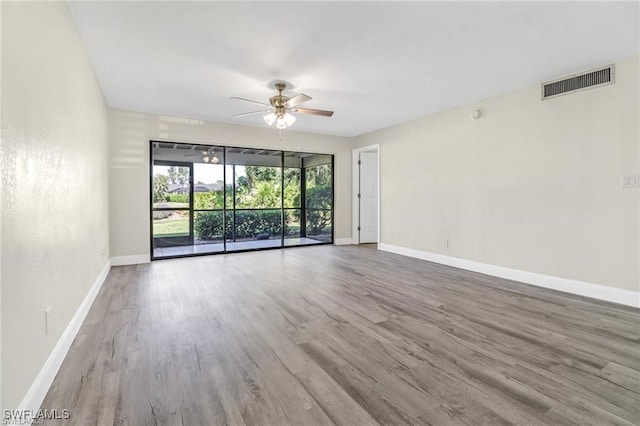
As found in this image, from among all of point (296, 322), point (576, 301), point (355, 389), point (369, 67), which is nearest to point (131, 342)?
point (296, 322)

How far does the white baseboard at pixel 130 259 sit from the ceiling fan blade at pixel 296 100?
12.0ft

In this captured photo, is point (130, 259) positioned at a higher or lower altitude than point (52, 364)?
higher

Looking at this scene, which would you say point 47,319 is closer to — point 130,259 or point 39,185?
A: point 39,185

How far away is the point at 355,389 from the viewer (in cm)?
171

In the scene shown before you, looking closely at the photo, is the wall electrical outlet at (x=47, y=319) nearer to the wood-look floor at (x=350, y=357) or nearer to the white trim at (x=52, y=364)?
the white trim at (x=52, y=364)

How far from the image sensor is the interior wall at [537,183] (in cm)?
315

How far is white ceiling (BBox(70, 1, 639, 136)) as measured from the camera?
2354mm

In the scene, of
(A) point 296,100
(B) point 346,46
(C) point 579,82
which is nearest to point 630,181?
(C) point 579,82

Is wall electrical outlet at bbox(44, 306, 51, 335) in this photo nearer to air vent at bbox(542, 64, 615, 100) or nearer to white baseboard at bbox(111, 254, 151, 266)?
white baseboard at bbox(111, 254, 151, 266)

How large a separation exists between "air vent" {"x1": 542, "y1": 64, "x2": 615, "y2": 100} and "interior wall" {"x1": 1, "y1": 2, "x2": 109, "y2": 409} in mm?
4888

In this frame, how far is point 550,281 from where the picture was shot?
3688 mm

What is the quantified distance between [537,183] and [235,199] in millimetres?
5196

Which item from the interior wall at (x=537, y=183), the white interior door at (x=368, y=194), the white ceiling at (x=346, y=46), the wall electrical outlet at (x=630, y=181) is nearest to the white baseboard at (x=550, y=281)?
the interior wall at (x=537, y=183)

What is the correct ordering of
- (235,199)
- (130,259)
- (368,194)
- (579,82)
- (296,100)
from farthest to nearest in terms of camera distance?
1. (368,194)
2. (235,199)
3. (130,259)
4. (296,100)
5. (579,82)
